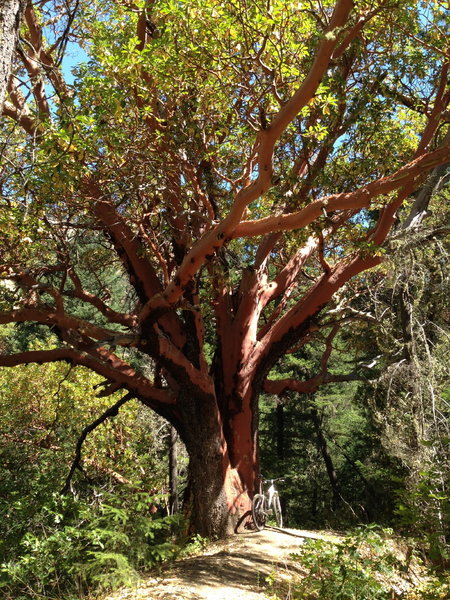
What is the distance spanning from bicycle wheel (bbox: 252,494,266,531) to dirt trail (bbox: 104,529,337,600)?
20.9 inches

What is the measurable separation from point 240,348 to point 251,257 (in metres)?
3.73

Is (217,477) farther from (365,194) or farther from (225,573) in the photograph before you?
(365,194)

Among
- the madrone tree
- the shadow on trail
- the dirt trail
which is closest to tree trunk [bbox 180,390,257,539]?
the madrone tree

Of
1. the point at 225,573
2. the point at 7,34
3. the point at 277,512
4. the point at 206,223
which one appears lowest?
the point at 225,573

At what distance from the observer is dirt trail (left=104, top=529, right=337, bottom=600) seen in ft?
14.9

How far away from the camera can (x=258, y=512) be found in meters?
7.77

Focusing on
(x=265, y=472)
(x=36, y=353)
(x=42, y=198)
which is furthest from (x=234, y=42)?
(x=265, y=472)

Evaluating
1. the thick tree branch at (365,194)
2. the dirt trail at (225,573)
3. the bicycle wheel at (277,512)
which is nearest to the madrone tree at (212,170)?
the thick tree branch at (365,194)

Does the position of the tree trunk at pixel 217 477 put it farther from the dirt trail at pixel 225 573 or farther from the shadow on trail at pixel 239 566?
the shadow on trail at pixel 239 566

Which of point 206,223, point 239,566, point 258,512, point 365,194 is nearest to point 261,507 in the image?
point 258,512

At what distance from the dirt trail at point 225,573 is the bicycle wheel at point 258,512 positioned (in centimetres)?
53

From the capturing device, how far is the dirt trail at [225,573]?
4.53 metres

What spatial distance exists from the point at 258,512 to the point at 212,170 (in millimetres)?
5028

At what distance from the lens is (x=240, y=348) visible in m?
8.65
